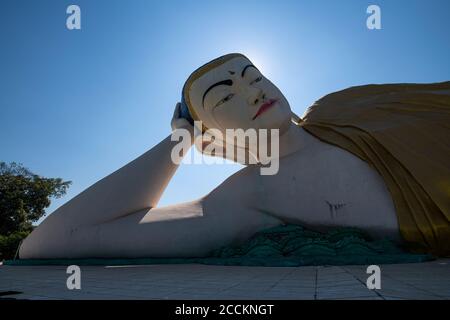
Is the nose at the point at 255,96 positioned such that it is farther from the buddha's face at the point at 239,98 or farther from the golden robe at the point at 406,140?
the golden robe at the point at 406,140

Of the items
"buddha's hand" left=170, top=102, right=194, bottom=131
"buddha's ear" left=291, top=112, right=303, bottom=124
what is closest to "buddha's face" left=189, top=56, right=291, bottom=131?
"buddha's hand" left=170, top=102, right=194, bottom=131

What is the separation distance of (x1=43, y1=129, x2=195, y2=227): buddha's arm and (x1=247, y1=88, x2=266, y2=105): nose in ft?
4.64

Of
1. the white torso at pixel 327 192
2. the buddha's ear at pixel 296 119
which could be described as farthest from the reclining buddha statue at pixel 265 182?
the buddha's ear at pixel 296 119

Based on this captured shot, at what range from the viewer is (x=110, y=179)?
5.26 meters

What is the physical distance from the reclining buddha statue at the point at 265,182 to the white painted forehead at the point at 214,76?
2 centimetres

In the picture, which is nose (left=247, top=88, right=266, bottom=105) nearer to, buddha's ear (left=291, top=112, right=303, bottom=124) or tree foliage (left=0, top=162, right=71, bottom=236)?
buddha's ear (left=291, top=112, right=303, bottom=124)

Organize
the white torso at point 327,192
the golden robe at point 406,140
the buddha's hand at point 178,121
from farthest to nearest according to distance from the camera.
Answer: the buddha's hand at point 178,121 < the white torso at point 327,192 < the golden robe at point 406,140

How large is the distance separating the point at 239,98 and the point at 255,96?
0.23 metres

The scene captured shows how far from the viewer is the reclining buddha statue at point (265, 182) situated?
4445mm

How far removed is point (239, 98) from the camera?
4898 mm

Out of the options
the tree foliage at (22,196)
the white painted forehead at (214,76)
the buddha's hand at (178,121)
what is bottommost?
the tree foliage at (22,196)

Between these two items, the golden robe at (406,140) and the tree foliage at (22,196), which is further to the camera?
the tree foliage at (22,196)

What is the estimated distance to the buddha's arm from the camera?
5.11 meters
